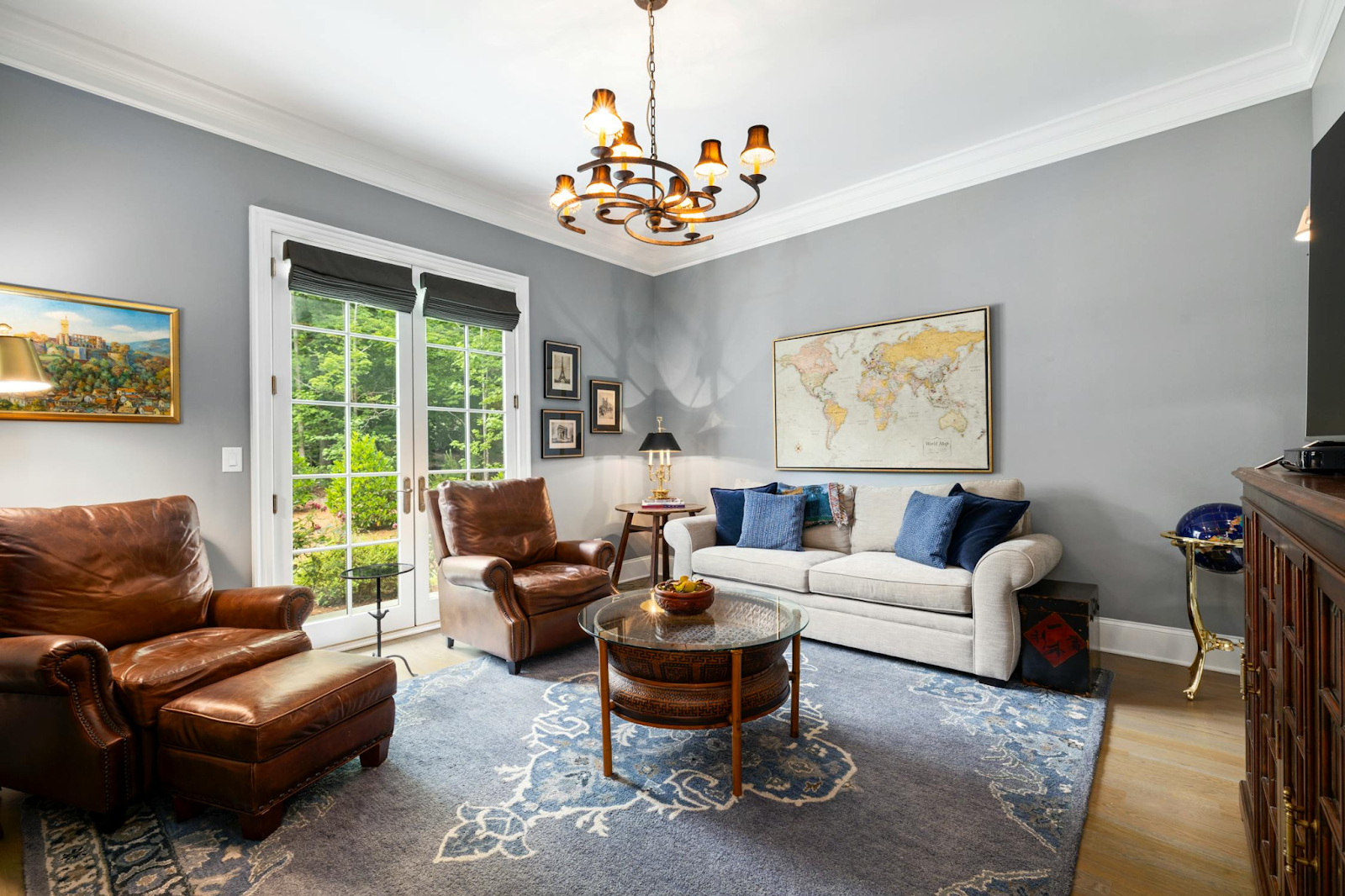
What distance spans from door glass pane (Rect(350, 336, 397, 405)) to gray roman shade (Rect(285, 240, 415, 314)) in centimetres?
25

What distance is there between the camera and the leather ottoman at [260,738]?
6.19ft

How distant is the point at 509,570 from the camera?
3.35 m

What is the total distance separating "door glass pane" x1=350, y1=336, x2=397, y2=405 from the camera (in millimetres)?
3812

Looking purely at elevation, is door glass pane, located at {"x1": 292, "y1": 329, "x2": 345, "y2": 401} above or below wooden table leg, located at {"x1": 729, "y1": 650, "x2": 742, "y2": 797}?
above

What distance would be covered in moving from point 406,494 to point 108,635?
1.74m

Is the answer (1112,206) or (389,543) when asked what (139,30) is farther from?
(1112,206)

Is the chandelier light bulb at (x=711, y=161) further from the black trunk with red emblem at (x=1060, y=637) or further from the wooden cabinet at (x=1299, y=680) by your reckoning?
the black trunk with red emblem at (x=1060, y=637)

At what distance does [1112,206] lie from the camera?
3.49 metres

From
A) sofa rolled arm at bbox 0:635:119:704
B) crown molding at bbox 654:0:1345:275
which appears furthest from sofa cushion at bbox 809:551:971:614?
sofa rolled arm at bbox 0:635:119:704

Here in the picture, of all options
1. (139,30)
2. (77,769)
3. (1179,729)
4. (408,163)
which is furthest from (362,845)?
(408,163)

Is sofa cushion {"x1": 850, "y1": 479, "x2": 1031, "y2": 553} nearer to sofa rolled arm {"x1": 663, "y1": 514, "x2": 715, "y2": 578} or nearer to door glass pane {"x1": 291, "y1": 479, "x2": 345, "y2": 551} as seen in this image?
sofa rolled arm {"x1": 663, "y1": 514, "x2": 715, "y2": 578}

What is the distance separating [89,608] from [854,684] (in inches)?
125

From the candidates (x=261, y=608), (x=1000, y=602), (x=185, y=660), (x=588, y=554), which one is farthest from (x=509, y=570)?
(x=1000, y=602)

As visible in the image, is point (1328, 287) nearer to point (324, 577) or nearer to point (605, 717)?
point (605, 717)
